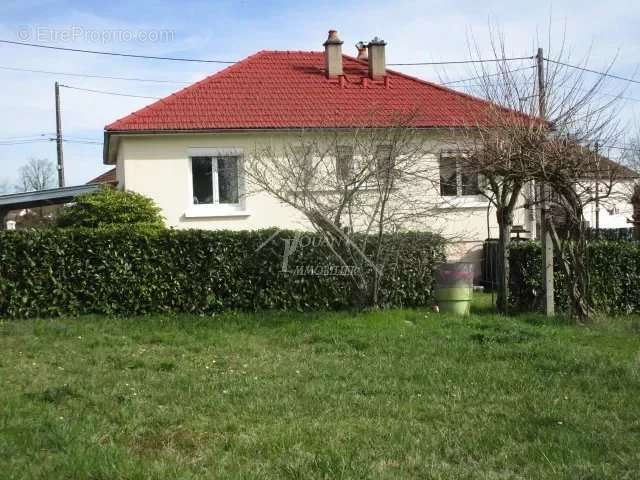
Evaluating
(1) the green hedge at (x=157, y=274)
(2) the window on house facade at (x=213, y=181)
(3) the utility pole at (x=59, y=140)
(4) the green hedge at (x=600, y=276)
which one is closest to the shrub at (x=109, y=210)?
(2) the window on house facade at (x=213, y=181)

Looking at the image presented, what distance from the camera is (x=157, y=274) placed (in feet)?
37.9

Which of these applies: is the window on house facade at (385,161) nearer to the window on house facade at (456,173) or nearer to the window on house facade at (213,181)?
the window on house facade at (456,173)

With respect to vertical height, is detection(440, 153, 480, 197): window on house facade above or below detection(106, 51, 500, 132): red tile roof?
below

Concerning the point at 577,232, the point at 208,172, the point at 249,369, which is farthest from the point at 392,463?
the point at 208,172

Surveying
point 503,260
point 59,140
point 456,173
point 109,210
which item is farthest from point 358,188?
point 59,140

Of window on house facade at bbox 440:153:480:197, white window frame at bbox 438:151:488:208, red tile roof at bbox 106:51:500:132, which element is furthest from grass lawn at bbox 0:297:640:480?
red tile roof at bbox 106:51:500:132

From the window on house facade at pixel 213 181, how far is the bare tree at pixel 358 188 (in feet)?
16.3

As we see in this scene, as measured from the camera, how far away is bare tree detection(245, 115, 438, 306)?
10.9m

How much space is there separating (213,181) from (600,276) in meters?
8.93

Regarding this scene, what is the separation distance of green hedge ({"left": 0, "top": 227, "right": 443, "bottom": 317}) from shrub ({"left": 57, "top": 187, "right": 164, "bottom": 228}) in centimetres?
257

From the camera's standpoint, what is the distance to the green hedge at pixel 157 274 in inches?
442

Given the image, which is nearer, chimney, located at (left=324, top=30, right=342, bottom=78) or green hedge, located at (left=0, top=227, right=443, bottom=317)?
green hedge, located at (left=0, top=227, right=443, bottom=317)

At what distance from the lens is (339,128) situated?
12.0 m

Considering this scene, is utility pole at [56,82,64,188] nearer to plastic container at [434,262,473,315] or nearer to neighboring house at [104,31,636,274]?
neighboring house at [104,31,636,274]
